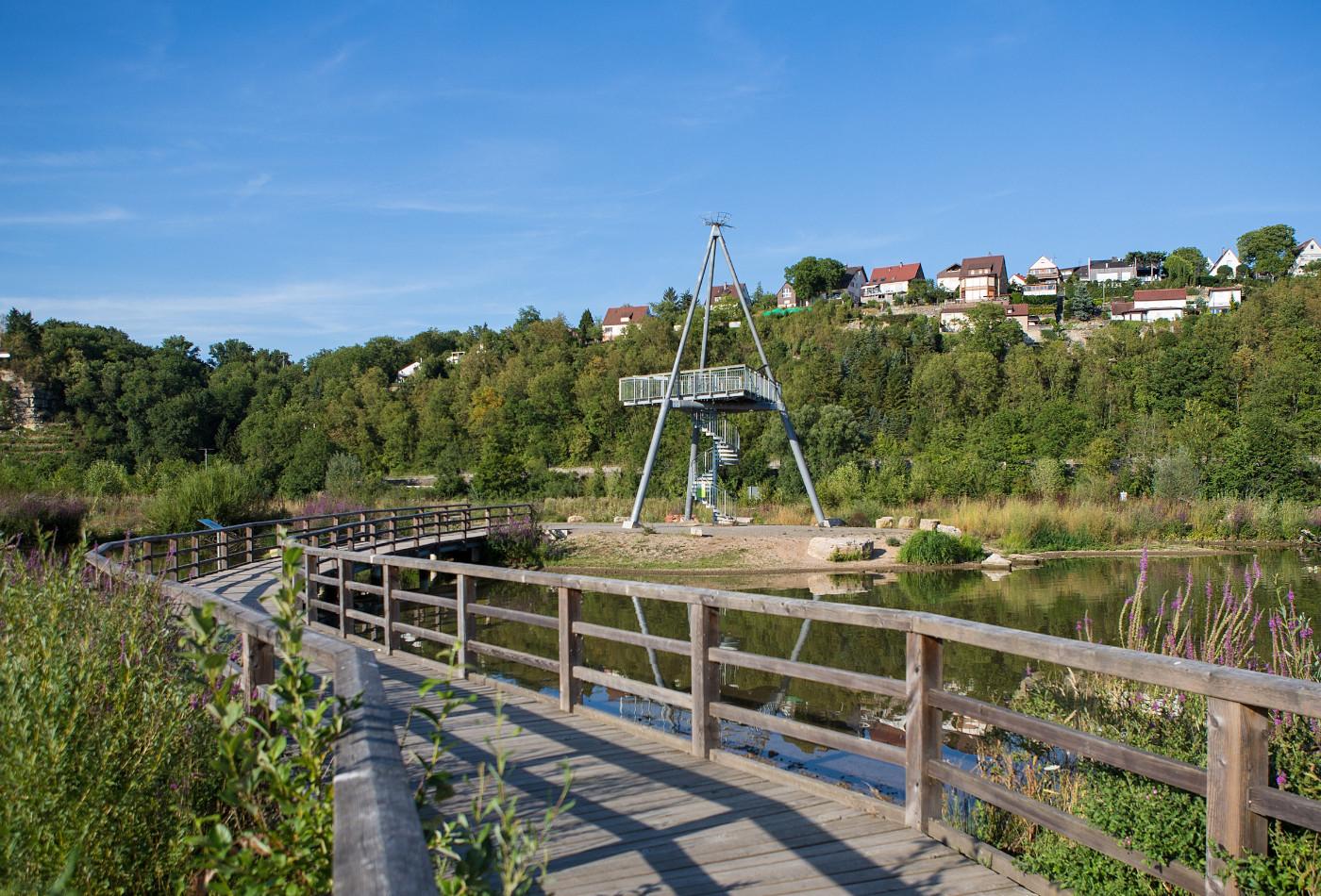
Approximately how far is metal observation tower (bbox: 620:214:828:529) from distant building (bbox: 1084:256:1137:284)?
89.4 meters

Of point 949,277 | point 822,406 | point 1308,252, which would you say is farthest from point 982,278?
point 822,406

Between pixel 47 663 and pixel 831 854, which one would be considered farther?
pixel 831 854

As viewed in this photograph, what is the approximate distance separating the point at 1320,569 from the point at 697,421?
51.6ft

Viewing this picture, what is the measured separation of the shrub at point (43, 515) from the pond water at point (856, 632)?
6525 mm

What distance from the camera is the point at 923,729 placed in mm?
3398

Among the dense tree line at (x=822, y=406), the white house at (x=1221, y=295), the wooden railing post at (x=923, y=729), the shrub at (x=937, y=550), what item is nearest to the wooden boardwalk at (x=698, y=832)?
the wooden railing post at (x=923, y=729)

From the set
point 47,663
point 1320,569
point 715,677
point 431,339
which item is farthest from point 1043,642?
point 431,339

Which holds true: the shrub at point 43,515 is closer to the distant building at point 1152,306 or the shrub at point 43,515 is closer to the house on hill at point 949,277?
the distant building at point 1152,306

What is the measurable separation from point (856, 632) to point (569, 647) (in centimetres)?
729

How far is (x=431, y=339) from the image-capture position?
277ft

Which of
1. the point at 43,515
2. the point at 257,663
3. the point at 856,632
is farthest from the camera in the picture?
the point at 43,515

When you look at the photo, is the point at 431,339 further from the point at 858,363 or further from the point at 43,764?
the point at 43,764

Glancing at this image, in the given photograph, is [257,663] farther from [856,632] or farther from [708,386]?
[708,386]

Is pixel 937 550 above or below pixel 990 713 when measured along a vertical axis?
below
